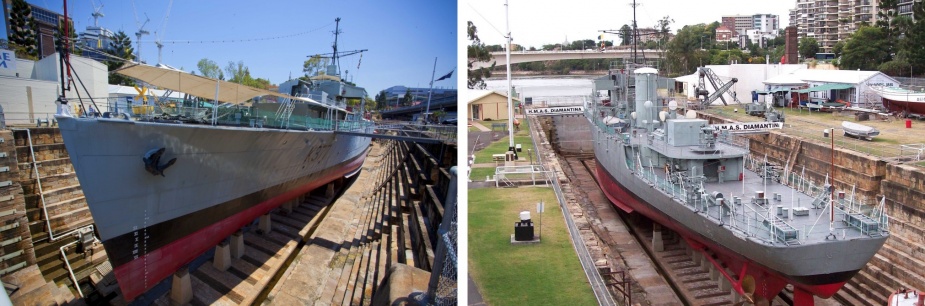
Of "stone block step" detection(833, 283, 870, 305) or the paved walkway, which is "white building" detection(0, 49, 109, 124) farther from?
"stone block step" detection(833, 283, 870, 305)

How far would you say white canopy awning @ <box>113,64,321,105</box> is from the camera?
2912mm

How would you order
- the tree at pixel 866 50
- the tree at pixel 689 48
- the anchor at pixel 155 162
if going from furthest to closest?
1. the tree at pixel 689 48
2. the tree at pixel 866 50
3. the anchor at pixel 155 162

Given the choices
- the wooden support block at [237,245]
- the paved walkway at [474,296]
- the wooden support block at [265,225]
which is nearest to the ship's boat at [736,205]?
the paved walkway at [474,296]

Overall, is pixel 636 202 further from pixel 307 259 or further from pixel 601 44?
pixel 307 259

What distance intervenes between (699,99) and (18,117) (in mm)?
14634

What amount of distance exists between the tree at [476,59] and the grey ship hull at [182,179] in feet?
4.65

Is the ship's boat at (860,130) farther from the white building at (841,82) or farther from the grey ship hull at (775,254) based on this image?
the grey ship hull at (775,254)

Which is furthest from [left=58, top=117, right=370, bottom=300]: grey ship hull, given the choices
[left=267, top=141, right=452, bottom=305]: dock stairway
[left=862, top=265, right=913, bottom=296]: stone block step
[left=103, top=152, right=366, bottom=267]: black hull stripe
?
[left=862, top=265, right=913, bottom=296]: stone block step

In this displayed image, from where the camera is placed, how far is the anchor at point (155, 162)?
171 inches

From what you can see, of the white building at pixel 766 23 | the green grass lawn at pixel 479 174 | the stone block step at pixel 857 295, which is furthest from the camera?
the white building at pixel 766 23

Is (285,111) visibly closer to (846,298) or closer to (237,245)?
(237,245)

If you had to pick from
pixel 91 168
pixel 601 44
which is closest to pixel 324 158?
pixel 91 168

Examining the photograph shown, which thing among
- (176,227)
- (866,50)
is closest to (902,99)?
(866,50)

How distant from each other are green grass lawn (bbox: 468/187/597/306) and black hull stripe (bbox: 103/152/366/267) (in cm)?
183
